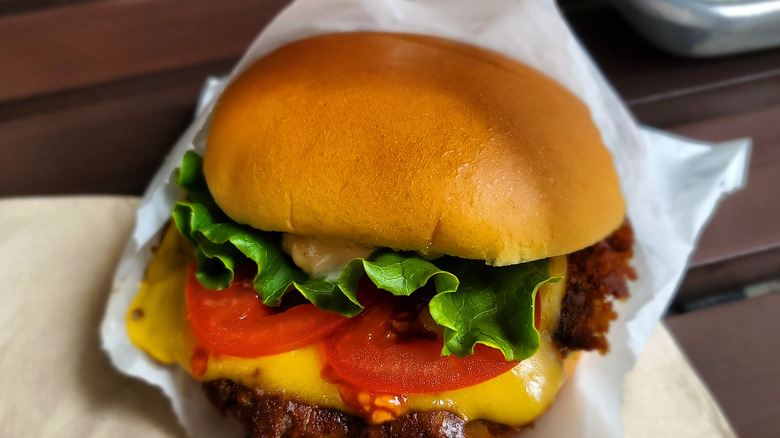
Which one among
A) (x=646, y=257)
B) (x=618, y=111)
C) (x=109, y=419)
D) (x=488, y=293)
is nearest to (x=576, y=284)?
(x=488, y=293)

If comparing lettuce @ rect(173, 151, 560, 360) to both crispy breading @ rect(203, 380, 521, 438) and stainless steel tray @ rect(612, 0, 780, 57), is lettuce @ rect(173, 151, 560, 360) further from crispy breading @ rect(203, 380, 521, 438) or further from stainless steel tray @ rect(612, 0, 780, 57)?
stainless steel tray @ rect(612, 0, 780, 57)

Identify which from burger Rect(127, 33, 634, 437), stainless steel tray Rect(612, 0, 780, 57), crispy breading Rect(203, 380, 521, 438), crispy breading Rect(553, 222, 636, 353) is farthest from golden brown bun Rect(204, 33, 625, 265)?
stainless steel tray Rect(612, 0, 780, 57)

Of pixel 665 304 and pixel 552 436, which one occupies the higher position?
pixel 665 304

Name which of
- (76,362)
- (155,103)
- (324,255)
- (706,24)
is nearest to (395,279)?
(324,255)

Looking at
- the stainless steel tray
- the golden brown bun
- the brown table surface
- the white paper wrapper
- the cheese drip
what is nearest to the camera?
the golden brown bun

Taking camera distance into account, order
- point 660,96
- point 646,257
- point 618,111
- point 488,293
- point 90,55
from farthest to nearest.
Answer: point 660,96
point 90,55
point 618,111
point 646,257
point 488,293

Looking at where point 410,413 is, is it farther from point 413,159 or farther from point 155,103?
point 155,103

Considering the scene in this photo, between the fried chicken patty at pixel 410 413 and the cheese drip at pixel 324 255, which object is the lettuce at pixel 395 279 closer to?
the cheese drip at pixel 324 255

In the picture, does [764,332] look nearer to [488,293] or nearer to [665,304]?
[665,304]
